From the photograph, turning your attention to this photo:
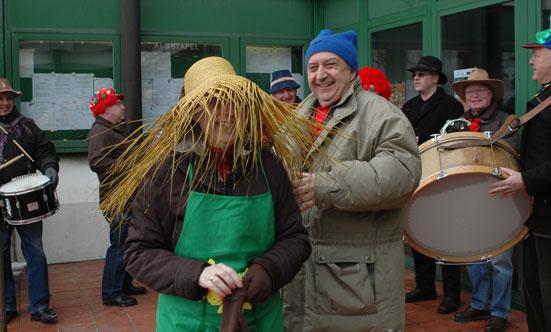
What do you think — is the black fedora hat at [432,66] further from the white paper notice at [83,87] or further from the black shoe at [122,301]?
the white paper notice at [83,87]

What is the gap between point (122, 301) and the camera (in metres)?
5.24

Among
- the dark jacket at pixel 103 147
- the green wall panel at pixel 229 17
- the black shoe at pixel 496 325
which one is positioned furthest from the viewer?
the green wall panel at pixel 229 17

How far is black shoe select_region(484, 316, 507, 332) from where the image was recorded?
4270mm

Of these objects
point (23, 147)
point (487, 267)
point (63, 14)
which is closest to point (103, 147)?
point (23, 147)

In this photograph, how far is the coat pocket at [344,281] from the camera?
7.85ft

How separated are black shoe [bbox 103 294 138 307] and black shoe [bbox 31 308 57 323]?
1.85 ft

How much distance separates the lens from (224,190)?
5.91 feet

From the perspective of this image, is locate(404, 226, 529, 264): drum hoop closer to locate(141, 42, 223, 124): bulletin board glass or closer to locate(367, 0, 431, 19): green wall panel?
locate(367, 0, 431, 19): green wall panel

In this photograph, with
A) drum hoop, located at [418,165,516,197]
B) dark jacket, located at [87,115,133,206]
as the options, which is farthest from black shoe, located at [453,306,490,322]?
dark jacket, located at [87,115,133,206]

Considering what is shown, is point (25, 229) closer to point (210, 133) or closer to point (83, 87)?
point (83, 87)

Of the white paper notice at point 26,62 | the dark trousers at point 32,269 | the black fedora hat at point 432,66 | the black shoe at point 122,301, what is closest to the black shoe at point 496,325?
the black fedora hat at point 432,66

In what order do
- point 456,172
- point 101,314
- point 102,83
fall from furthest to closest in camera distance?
point 102,83 < point 101,314 < point 456,172

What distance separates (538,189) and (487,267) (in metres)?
1.51

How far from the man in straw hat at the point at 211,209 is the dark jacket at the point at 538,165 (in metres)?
1.94
